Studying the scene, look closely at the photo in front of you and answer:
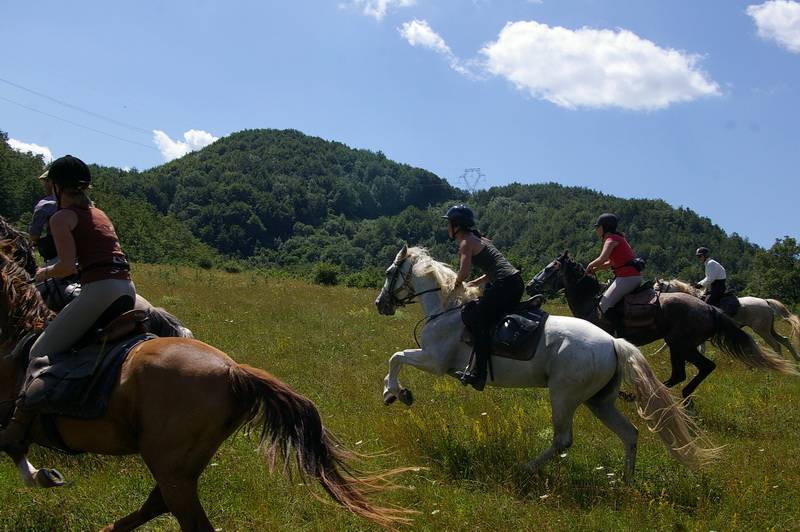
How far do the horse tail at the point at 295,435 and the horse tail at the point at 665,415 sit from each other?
3.49 metres

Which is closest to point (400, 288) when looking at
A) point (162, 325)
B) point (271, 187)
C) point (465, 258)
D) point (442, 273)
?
point (442, 273)

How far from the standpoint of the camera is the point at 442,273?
816 centimetres

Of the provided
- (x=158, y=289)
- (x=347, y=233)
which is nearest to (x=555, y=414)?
(x=158, y=289)

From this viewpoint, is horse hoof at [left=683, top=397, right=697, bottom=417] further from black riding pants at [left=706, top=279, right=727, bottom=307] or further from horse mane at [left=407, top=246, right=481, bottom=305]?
black riding pants at [left=706, top=279, right=727, bottom=307]

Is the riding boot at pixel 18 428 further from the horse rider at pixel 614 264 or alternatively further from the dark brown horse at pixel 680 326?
the horse rider at pixel 614 264

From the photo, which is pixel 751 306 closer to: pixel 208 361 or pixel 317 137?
pixel 208 361

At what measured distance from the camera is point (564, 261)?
1045 cm

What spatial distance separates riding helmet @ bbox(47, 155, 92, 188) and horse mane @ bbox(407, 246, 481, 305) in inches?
181

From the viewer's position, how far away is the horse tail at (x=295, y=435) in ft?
13.7

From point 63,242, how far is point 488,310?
464 cm

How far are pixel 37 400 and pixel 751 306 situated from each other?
598 inches

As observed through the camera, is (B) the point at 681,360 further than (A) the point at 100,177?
No

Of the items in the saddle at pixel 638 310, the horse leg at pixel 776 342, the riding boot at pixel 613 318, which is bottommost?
the riding boot at pixel 613 318

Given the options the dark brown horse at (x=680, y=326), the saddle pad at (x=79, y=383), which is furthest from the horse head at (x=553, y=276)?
the saddle pad at (x=79, y=383)
